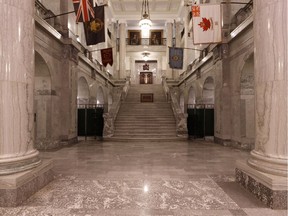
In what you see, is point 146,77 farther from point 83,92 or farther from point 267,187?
point 267,187

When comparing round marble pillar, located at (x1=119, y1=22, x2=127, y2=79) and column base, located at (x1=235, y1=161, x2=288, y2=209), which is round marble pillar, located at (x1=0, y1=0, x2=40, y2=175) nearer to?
column base, located at (x1=235, y1=161, x2=288, y2=209)

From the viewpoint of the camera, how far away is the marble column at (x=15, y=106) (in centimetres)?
385

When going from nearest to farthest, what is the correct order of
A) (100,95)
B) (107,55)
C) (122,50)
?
(107,55) → (100,95) → (122,50)

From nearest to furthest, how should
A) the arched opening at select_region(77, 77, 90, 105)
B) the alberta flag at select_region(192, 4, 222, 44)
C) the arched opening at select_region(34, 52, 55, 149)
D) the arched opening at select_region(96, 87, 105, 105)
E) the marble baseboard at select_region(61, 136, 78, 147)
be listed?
the alberta flag at select_region(192, 4, 222, 44) → the arched opening at select_region(34, 52, 55, 149) → the marble baseboard at select_region(61, 136, 78, 147) → the arched opening at select_region(77, 77, 90, 105) → the arched opening at select_region(96, 87, 105, 105)

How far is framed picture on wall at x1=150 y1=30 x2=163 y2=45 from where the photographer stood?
107ft

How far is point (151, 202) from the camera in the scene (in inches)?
155

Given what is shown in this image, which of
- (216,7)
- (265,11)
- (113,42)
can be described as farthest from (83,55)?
(113,42)

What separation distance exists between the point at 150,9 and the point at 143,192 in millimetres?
26864

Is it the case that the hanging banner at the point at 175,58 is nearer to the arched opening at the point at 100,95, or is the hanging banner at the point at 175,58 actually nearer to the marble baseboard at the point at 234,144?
the marble baseboard at the point at 234,144

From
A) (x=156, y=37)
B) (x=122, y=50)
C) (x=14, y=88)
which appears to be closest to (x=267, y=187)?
(x=14, y=88)

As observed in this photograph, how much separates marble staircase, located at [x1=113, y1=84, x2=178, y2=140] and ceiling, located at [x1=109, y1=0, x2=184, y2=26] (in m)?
13.7

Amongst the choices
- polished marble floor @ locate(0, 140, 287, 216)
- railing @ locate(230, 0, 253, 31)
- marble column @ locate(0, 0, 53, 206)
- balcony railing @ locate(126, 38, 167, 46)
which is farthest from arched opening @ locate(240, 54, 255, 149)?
balcony railing @ locate(126, 38, 167, 46)

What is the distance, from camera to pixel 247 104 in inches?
410

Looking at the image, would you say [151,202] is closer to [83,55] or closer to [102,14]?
[102,14]
